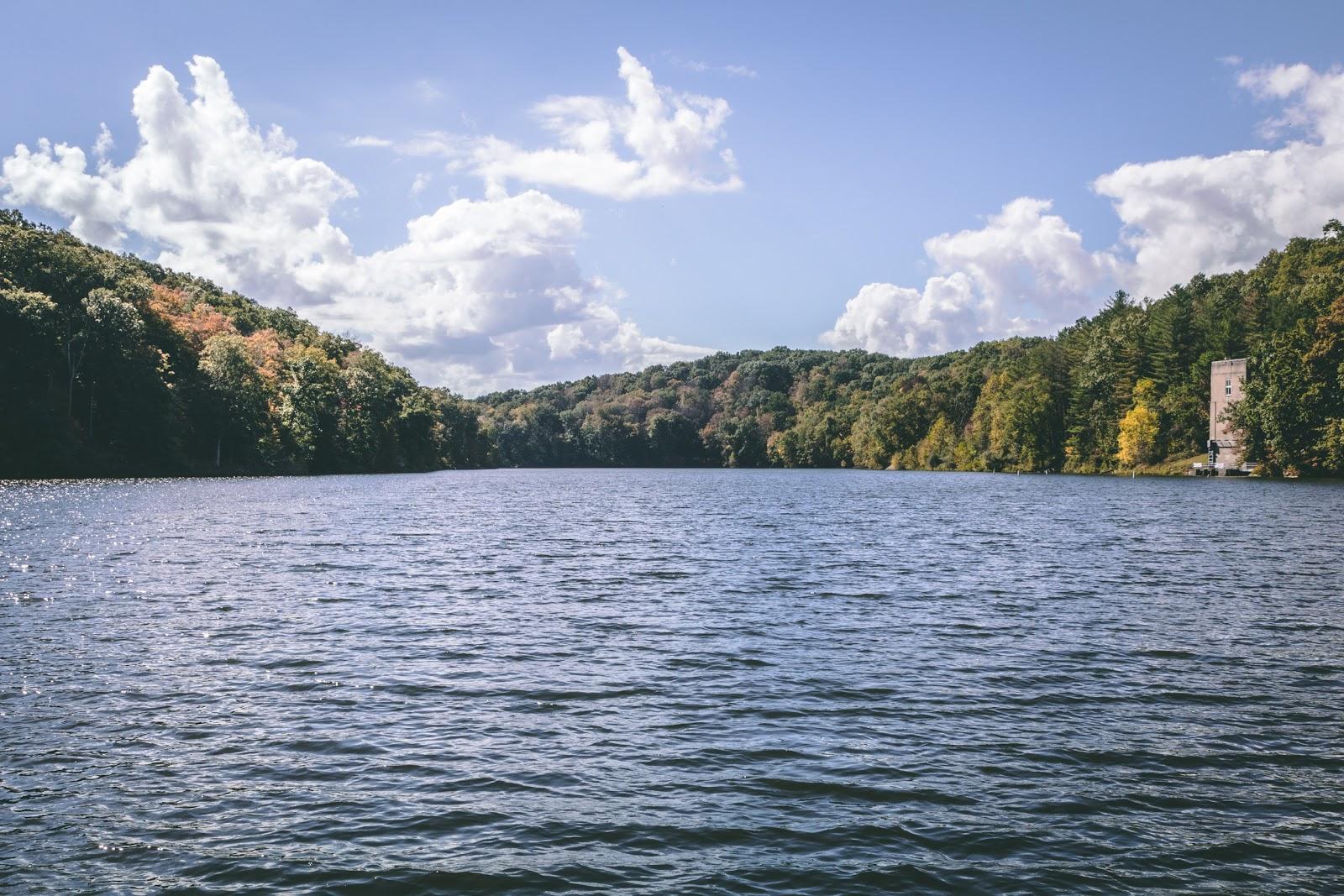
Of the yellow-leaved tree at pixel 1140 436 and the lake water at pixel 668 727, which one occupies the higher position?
the yellow-leaved tree at pixel 1140 436

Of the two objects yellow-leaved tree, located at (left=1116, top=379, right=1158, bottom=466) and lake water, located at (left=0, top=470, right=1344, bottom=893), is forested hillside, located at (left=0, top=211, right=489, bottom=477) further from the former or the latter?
yellow-leaved tree, located at (left=1116, top=379, right=1158, bottom=466)

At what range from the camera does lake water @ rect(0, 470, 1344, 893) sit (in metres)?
10.9

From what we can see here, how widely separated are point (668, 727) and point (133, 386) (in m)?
118

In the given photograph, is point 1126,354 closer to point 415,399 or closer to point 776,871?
point 415,399

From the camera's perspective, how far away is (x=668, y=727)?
52.3 ft

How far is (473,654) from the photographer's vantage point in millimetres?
21391

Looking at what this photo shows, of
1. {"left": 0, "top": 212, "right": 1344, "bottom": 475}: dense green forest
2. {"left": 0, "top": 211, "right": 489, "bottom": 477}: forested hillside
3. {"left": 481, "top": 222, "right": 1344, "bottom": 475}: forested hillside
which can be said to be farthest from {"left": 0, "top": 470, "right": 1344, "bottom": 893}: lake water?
{"left": 481, "top": 222, "right": 1344, "bottom": 475}: forested hillside

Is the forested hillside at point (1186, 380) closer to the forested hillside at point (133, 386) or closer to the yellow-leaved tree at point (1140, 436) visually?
the yellow-leaved tree at point (1140, 436)

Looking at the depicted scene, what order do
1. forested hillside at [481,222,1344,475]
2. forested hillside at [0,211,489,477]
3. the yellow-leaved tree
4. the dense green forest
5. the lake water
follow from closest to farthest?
the lake water
forested hillside at [0,211,489,477]
the dense green forest
forested hillside at [481,222,1344,475]
the yellow-leaved tree

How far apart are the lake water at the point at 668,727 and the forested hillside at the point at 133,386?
8099 centimetres

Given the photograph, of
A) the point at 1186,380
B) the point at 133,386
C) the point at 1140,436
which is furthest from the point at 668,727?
the point at 1186,380

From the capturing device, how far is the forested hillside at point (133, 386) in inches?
4109

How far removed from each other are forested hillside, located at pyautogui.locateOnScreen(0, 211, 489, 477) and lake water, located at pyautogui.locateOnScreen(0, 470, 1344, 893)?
80990 millimetres

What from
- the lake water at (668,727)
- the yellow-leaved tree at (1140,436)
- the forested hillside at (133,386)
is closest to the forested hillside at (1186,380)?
the yellow-leaved tree at (1140,436)
